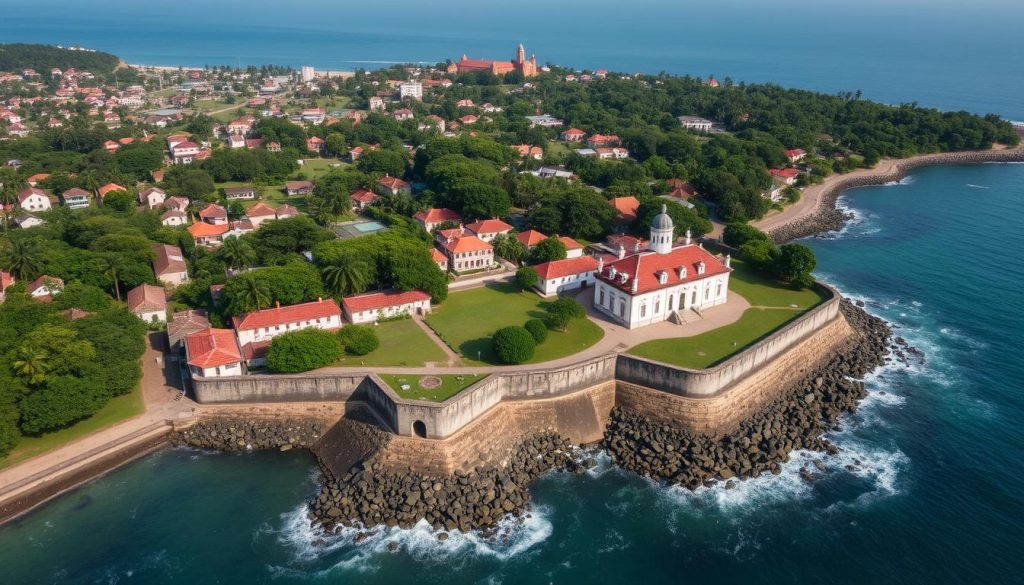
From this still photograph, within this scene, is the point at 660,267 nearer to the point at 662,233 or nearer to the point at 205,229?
the point at 662,233

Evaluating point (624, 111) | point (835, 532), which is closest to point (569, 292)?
point (835, 532)

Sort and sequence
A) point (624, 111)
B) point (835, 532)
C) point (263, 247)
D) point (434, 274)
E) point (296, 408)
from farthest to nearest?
point (624, 111) → point (263, 247) → point (434, 274) → point (296, 408) → point (835, 532)

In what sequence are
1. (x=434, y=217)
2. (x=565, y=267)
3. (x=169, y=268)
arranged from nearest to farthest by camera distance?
1. (x=565, y=267)
2. (x=169, y=268)
3. (x=434, y=217)

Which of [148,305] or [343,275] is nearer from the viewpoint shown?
[343,275]

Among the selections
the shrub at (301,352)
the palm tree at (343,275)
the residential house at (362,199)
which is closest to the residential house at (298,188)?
the residential house at (362,199)

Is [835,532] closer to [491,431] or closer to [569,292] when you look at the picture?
[491,431]

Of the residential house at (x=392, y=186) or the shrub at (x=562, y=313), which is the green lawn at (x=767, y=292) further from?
the residential house at (x=392, y=186)

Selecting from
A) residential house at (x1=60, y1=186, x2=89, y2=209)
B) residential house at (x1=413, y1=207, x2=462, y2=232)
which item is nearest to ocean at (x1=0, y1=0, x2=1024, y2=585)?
residential house at (x1=413, y1=207, x2=462, y2=232)

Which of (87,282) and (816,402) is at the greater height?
(87,282)

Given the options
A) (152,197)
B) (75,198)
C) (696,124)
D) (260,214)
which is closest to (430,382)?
(260,214)
